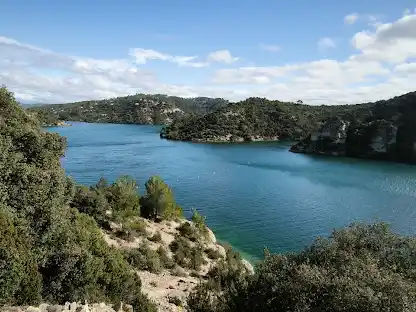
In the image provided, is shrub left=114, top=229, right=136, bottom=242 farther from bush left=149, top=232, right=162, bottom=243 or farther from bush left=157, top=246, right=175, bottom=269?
bush left=157, top=246, right=175, bottom=269

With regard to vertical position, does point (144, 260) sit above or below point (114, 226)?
below

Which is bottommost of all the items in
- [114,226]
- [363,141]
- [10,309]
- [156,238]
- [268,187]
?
[268,187]

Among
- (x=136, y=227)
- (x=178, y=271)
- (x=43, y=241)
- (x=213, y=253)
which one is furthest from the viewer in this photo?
(x=213, y=253)

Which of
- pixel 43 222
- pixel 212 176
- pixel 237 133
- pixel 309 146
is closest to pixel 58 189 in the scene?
pixel 43 222

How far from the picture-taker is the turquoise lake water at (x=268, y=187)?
44.3 m

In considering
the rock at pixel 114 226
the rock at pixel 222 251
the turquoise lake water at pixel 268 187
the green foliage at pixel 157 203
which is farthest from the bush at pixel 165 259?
the turquoise lake water at pixel 268 187

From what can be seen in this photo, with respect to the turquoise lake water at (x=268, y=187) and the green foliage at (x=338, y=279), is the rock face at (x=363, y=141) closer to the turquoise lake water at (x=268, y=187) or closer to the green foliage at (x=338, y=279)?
the turquoise lake water at (x=268, y=187)

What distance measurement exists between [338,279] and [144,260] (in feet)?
50.6

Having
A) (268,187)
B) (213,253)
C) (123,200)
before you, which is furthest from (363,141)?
(123,200)

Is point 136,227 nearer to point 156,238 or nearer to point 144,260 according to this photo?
point 156,238

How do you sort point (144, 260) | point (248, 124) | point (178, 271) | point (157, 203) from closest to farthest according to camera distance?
point (144, 260) < point (178, 271) < point (157, 203) < point (248, 124)

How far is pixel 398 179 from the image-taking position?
81.4 meters

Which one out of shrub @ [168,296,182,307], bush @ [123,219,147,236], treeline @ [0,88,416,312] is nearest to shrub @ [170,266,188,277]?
bush @ [123,219,147,236]

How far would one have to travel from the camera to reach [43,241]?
16.8m
